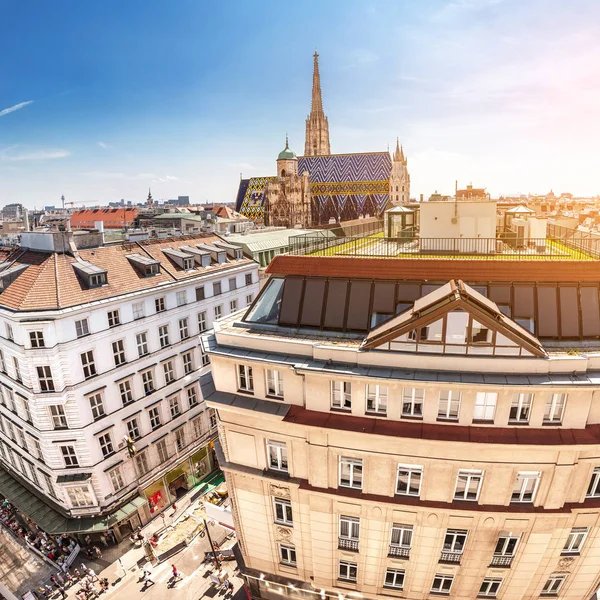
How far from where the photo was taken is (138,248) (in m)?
37.4

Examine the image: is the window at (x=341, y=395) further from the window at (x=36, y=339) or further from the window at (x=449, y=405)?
the window at (x=36, y=339)

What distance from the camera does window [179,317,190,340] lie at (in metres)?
36.6

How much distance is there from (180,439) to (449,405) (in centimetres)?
2869

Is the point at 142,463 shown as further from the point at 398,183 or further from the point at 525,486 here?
the point at 398,183

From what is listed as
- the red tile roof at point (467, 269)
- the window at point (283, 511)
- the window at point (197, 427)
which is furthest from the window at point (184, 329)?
the red tile roof at point (467, 269)

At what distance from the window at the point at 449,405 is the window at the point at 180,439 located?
2779cm

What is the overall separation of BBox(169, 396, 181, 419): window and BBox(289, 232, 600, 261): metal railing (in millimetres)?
21396

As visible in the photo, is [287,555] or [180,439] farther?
[180,439]

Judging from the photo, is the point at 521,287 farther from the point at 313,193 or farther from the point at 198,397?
the point at 313,193

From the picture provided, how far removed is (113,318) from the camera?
30984mm

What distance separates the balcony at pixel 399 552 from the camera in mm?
18516

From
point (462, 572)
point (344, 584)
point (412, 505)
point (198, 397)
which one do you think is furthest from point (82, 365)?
point (462, 572)

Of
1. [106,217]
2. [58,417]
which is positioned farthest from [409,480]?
[106,217]

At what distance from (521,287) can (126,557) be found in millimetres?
33745
